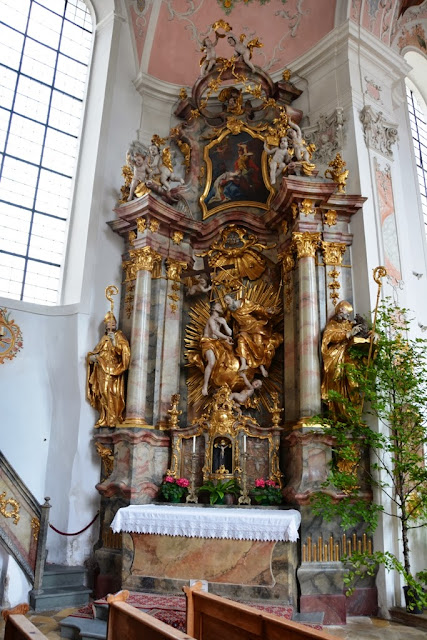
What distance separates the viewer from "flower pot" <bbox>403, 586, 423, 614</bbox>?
22.7 feet

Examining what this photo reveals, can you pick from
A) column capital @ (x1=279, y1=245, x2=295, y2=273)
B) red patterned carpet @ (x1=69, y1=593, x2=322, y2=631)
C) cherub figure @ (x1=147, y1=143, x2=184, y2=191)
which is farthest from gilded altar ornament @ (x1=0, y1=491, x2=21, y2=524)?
cherub figure @ (x1=147, y1=143, x2=184, y2=191)

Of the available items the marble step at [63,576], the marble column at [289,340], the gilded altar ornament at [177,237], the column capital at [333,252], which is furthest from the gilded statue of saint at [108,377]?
the column capital at [333,252]

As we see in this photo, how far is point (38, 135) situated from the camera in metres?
11.1

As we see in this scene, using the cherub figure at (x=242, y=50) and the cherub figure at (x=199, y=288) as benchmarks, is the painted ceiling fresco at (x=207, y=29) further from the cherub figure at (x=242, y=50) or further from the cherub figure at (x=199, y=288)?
the cherub figure at (x=199, y=288)

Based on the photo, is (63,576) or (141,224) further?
(141,224)

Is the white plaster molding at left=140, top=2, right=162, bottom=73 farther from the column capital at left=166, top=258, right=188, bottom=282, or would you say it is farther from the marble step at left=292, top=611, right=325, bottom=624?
the marble step at left=292, top=611, right=325, bottom=624

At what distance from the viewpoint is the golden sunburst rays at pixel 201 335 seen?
949cm

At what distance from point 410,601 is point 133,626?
5.01 m

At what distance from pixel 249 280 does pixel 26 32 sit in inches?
256

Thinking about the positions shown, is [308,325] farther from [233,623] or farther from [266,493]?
[233,623]

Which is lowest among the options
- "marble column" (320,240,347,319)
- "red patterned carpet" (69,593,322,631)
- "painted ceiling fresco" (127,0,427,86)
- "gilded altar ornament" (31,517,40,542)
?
"red patterned carpet" (69,593,322,631)

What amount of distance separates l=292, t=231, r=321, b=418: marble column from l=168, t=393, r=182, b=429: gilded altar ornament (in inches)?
79.6

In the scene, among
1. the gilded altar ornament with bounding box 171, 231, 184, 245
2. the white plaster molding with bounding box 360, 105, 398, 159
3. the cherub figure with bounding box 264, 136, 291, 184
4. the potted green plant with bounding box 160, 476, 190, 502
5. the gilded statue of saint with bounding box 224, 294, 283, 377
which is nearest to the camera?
the potted green plant with bounding box 160, 476, 190, 502

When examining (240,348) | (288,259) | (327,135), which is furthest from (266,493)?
(327,135)
